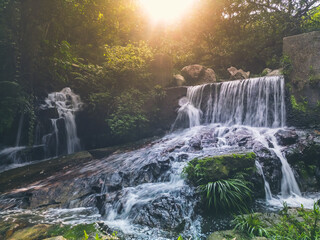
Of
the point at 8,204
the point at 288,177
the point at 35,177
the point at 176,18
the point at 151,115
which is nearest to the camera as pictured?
the point at 8,204

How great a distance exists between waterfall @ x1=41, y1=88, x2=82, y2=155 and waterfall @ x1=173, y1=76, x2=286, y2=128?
534 cm

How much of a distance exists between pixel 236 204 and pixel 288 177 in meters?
2.03

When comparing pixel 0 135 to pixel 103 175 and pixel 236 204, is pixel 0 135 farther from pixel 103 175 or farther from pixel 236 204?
pixel 236 204

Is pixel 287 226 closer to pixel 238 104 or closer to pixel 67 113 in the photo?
pixel 238 104

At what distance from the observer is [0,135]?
784 centimetres

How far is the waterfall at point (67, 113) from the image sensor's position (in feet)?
28.6

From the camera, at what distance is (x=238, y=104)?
931 cm

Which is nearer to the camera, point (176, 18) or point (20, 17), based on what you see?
point (20, 17)

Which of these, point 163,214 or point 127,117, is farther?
point 127,117

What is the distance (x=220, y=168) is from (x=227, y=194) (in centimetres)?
60

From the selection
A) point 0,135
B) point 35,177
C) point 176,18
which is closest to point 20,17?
Answer: point 0,135

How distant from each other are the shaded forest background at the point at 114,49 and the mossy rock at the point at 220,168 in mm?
4635

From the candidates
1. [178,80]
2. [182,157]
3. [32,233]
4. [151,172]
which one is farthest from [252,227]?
[178,80]

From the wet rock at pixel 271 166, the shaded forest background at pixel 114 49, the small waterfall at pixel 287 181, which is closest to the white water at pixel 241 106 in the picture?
the wet rock at pixel 271 166
